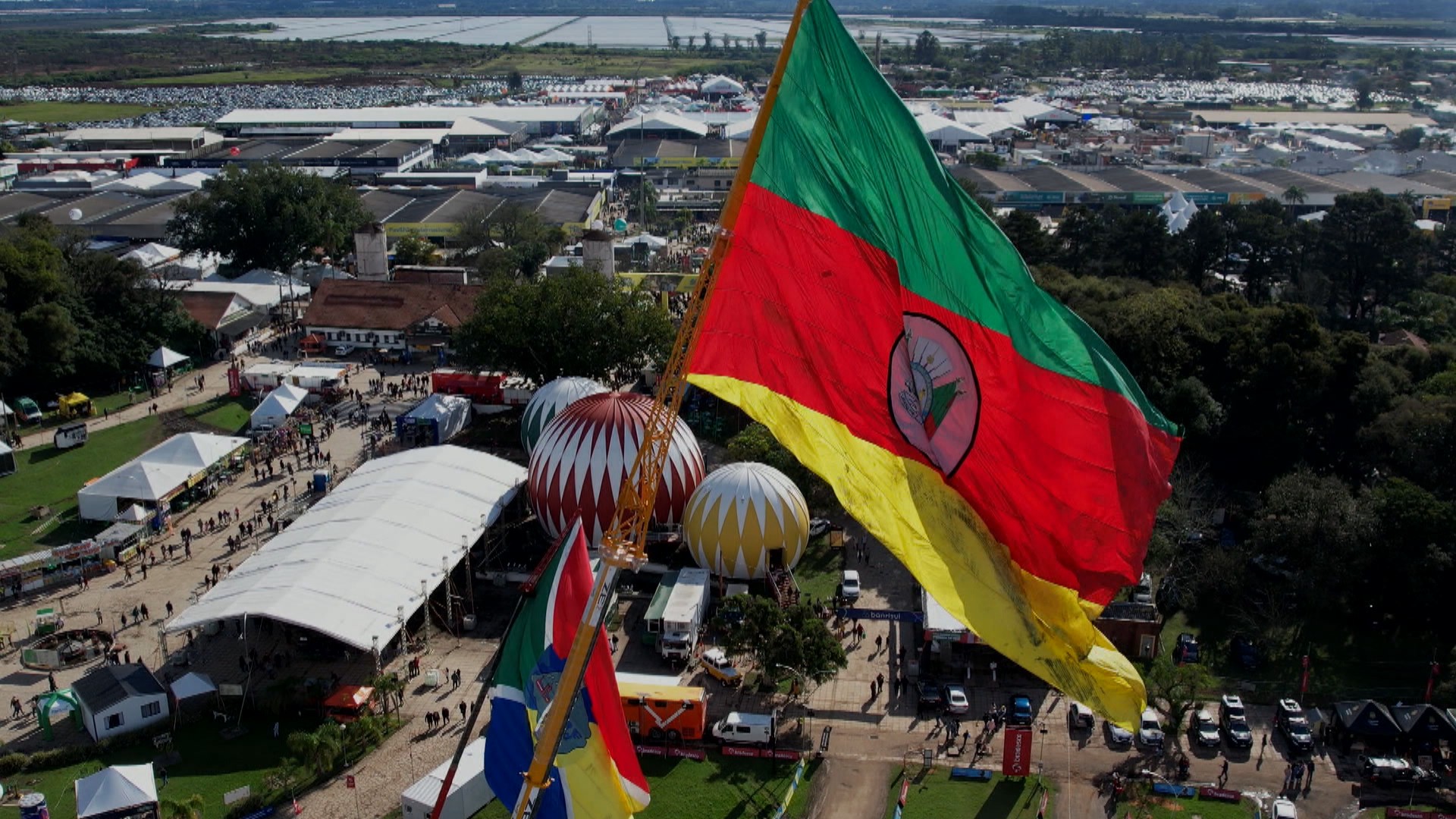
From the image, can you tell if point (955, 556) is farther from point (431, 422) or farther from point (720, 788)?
point (431, 422)

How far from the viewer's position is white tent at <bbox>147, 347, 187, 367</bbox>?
47656 mm

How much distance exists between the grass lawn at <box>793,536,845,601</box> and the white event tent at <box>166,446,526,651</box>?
8051 millimetres

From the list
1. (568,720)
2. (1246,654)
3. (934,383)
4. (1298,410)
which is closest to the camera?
(934,383)

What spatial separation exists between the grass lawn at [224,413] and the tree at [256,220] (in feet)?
54.2

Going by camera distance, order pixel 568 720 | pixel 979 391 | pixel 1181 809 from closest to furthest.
Result: pixel 979 391 → pixel 568 720 → pixel 1181 809

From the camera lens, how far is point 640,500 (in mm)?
11586

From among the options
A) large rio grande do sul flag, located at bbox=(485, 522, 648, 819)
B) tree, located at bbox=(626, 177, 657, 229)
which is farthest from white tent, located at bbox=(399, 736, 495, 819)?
tree, located at bbox=(626, 177, 657, 229)

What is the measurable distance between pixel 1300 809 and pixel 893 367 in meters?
17.1

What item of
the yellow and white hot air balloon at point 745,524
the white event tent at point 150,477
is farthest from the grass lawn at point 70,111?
the yellow and white hot air balloon at point 745,524

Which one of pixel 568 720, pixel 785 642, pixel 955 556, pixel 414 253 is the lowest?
pixel 785 642

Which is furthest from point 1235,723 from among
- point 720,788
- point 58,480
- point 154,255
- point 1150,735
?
point 154,255

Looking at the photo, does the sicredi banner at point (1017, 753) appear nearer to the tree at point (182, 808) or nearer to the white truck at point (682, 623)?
the white truck at point (682, 623)

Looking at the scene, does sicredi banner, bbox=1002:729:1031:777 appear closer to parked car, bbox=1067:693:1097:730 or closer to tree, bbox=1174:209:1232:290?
parked car, bbox=1067:693:1097:730

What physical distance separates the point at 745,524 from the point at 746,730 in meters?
7.10
